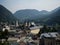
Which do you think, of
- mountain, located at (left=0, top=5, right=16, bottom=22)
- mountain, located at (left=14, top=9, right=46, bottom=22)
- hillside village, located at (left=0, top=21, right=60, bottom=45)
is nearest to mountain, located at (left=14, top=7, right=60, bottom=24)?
mountain, located at (left=14, top=9, right=46, bottom=22)

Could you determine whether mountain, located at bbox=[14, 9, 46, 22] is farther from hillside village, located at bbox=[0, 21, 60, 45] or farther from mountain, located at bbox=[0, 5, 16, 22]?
hillside village, located at bbox=[0, 21, 60, 45]

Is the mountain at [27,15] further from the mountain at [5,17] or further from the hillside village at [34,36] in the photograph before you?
the hillside village at [34,36]

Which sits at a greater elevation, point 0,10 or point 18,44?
point 0,10

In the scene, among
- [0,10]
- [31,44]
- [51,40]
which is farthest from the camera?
[0,10]

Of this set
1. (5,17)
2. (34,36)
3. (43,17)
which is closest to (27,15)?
(43,17)

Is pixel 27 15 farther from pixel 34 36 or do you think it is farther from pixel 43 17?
pixel 34 36

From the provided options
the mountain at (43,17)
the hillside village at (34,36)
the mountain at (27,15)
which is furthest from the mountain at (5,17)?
the hillside village at (34,36)

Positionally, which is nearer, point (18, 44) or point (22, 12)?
point (18, 44)

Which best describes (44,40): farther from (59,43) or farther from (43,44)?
(59,43)

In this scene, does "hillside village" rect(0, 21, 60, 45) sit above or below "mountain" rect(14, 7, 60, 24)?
below

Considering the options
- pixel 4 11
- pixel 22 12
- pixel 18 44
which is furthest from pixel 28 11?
pixel 18 44

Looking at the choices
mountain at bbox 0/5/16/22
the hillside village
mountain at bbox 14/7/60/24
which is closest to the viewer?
the hillside village
